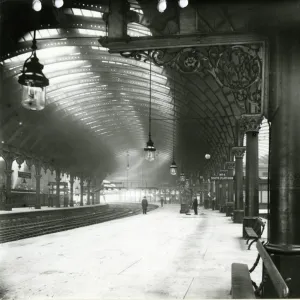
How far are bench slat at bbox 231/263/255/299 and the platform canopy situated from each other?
294 centimetres

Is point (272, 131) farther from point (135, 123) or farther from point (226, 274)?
point (135, 123)

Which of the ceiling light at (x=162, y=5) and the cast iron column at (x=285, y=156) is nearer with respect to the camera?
the cast iron column at (x=285, y=156)

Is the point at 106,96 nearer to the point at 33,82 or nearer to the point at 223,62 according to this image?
the point at 33,82

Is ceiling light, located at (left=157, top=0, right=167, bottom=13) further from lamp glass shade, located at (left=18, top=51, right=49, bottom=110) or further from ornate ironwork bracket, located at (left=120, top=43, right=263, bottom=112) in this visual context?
lamp glass shade, located at (left=18, top=51, right=49, bottom=110)

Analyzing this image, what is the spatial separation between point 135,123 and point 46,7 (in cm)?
3260

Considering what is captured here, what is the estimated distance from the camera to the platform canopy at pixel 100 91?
8125 millimetres

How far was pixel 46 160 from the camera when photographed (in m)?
37.5

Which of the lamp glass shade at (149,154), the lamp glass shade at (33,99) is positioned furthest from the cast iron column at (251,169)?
the lamp glass shade at (33,99)

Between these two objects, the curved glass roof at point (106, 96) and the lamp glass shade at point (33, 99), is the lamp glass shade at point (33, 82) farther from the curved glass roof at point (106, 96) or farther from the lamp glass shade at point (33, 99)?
the curved glass roof at point (106, 96)

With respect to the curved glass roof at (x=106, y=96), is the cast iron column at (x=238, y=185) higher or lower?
lower

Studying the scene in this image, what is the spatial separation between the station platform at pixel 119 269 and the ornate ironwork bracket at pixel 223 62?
2789mm

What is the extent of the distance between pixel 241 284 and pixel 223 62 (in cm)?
275

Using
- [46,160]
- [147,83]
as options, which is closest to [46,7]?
[147,83]

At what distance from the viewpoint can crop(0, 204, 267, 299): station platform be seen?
18.3ft
